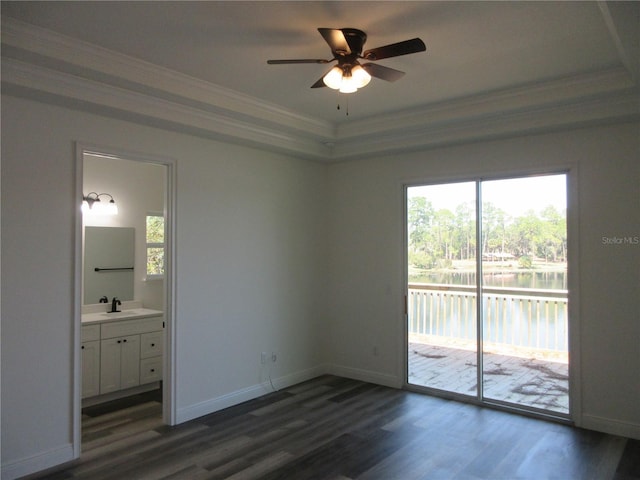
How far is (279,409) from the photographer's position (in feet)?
14.6

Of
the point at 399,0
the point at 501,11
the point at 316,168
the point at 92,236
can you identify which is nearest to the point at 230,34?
the point at 399,0

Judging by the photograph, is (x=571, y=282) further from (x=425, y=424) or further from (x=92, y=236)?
(x=92, y=236)

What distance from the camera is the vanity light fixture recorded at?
16.6ft

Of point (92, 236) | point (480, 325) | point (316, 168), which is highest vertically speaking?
point (316, 168)

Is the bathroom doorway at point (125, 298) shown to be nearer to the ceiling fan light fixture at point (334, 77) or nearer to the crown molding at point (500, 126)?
the ceiling fan light fixture at point (334, 77)

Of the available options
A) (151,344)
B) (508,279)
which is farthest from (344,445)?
(151,344)

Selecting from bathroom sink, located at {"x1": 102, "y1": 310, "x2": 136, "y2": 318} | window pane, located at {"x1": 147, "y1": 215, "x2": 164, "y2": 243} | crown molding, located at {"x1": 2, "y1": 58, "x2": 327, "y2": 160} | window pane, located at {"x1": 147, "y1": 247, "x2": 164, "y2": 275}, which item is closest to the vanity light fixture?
window pane, located at {"x1": 147, "y1": 215, "x2": 164, "y2": 243}

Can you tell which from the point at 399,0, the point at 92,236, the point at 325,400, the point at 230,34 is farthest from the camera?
the point at 92,236

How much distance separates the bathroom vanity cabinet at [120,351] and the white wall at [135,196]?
450mm

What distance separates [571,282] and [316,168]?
3.11m

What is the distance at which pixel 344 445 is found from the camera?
3.62m

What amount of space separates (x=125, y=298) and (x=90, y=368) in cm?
106

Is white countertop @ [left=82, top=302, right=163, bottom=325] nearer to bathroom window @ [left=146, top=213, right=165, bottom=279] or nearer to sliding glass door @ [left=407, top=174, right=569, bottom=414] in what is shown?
bathroom window @ [left=146, top=213, right=165, bottom=279]

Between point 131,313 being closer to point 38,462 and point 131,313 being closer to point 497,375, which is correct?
point 38,462
